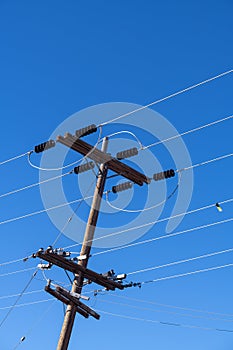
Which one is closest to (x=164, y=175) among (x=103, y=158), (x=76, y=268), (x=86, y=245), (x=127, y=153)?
(x=127, y=153)

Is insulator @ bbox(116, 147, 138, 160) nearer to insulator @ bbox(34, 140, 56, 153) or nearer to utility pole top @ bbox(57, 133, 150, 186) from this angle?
utility pole top @ bbox(57, 133, 150, 186)

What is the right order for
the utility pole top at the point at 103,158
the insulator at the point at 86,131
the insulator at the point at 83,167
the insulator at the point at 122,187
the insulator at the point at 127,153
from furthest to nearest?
the insulator at the point at 122,187, the insulator at the point at 83,167, the insulator at the point at 127,153, the insulator at the point at 86,131, the utility pole top at the point at 103,158

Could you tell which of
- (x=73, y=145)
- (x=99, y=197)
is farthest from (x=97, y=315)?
(x=73, y=145)

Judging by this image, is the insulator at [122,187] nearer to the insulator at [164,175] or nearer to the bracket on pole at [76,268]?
the insulator at [164,175]

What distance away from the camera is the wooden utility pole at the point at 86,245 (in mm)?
15664

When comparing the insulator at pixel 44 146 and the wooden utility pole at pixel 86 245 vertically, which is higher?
the insulator at pixel 44 146

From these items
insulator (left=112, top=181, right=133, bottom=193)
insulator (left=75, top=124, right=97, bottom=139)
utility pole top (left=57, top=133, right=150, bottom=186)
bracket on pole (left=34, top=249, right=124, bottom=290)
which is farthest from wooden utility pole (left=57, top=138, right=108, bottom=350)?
insulator (left=75, top=124, right=97, bottom=139)

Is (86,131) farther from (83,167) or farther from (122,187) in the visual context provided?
(122,187)

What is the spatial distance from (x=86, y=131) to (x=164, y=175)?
2.36 metres

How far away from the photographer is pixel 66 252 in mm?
16234

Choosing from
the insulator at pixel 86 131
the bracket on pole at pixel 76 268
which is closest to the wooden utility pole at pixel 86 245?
the bracket on pole at pixel 76 268

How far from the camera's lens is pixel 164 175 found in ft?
57.3

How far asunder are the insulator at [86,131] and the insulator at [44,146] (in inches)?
38.8

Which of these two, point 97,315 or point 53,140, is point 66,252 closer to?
point 97,315
